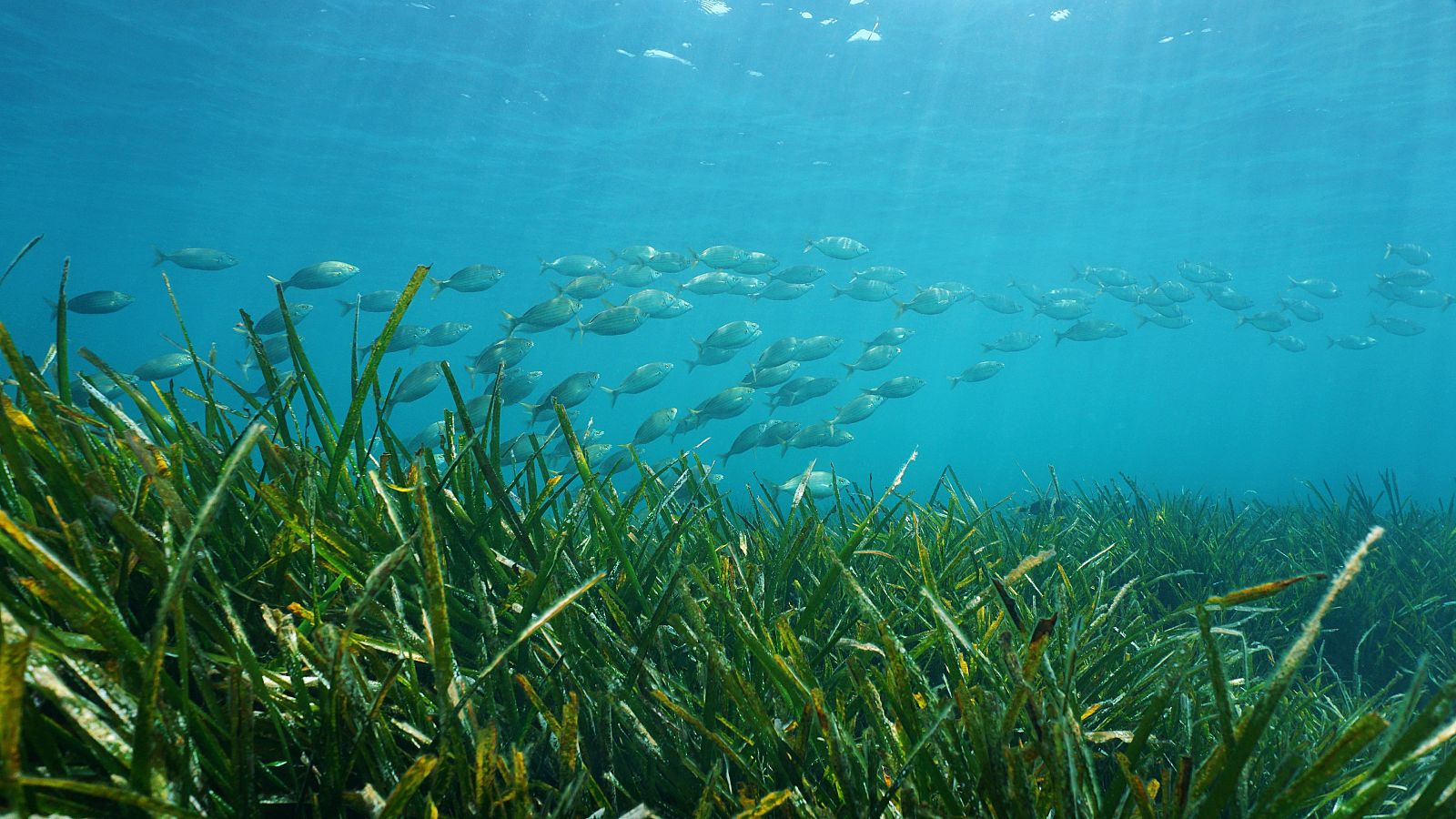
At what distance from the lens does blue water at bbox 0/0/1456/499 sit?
775 inches

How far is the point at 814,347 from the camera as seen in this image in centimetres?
1150

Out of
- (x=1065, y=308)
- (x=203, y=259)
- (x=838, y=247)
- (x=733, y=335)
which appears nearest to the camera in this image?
(x=733, y=335)

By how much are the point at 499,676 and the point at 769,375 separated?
8976mm

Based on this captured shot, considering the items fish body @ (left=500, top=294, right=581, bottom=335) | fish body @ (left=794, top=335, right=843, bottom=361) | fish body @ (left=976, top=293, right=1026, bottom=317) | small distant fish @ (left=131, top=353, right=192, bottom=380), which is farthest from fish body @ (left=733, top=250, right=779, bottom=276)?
small distant fish @ (left=131, top=353, right=192, bottom=380)

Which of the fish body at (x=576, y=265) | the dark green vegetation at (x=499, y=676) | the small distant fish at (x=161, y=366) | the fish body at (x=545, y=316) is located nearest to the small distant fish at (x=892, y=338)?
the fish body at (x=576, y=265)

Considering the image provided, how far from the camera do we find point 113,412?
5.41ft

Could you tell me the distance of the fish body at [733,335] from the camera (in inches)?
412

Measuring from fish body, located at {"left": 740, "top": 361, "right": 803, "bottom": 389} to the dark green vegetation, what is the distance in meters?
7.88

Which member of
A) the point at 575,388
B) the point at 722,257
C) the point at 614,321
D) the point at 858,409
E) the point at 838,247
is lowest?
the point at 858,409

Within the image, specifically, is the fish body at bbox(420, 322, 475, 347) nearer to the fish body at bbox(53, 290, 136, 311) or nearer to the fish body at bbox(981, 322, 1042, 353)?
the fish body at bbox(53, 290, 136, 311)

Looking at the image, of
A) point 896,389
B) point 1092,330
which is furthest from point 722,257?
point 1092,330

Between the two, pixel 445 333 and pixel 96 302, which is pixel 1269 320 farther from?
pixel 96 302

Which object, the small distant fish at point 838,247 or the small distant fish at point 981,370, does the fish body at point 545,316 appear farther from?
the small distant fish at point 981,370

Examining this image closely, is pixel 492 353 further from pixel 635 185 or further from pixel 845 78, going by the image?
pixel 635 185
